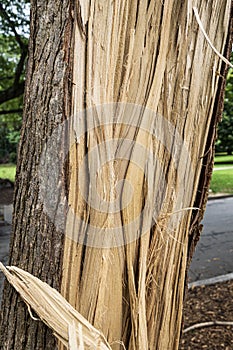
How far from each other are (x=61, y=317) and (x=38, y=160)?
0.37 meters

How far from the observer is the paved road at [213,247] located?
4.37m

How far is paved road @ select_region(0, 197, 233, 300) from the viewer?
14.3ft

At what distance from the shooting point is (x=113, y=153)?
999 millimetres

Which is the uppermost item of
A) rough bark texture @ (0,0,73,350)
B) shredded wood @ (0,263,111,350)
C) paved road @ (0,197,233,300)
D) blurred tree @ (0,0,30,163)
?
blurred tree @ (0,0,30,163)

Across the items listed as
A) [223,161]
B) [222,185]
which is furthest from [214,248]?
[223,161]

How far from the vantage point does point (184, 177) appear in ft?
3.59

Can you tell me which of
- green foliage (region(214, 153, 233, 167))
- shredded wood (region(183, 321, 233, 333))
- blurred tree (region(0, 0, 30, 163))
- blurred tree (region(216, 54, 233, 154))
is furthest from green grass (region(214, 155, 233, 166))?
shredded wood (region(183, 321, 233, 333))

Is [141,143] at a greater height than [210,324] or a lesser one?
greater

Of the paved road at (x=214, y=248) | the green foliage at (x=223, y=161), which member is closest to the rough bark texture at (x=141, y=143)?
the paved road at (x=214, y=248)

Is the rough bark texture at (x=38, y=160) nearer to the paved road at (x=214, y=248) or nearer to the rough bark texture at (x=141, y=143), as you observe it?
the rough bark texture at (x=141, y=143)

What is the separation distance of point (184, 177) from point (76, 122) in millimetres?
336

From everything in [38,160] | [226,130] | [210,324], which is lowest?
[210,324]

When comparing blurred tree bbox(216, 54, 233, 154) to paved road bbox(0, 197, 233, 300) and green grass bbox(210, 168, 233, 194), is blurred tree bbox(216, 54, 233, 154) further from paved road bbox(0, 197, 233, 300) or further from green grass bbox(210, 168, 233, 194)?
paved road bbox(0, 197, 233, 300)

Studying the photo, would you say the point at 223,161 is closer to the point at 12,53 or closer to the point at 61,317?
the point at 12,53
